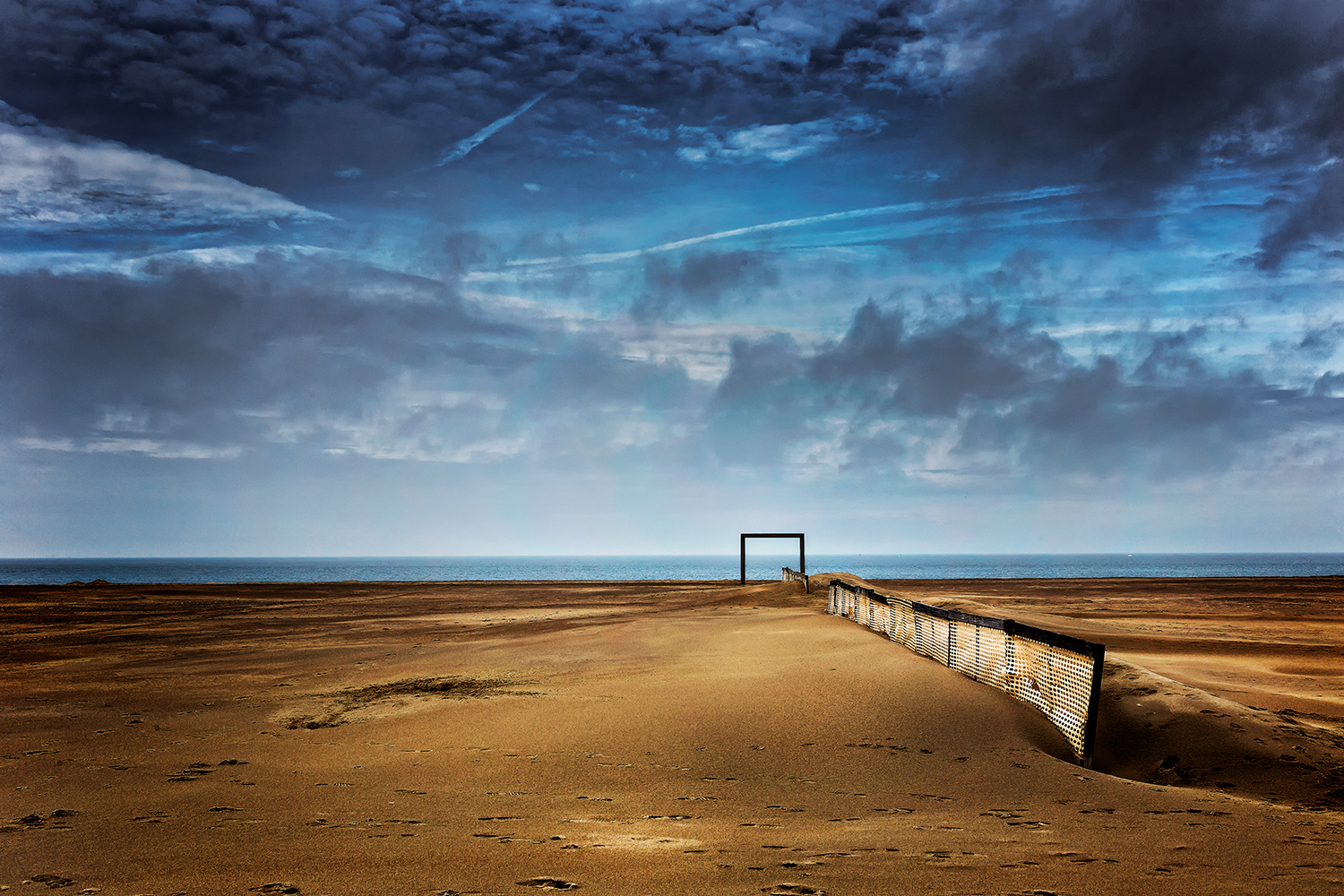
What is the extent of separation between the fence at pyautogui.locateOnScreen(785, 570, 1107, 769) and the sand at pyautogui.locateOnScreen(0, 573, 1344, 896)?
0.28 meters

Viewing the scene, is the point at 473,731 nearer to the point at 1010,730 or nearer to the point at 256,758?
the point at 256,758

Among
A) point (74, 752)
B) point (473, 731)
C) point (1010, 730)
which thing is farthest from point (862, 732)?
point (74, 752)

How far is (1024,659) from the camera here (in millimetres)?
8781

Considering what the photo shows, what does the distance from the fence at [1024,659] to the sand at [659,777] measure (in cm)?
28

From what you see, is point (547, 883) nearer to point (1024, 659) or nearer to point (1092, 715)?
point (1092, 715)

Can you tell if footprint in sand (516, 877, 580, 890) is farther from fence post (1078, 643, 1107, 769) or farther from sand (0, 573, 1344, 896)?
fence post (1078, 643, 1107, 769)

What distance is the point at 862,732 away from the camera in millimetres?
7668

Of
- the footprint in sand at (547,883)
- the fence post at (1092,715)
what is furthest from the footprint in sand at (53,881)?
the fence post at (1092,715)

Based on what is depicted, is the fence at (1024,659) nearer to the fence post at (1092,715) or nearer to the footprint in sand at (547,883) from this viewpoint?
the fence post at (1092,715)

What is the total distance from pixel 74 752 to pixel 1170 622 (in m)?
26.8

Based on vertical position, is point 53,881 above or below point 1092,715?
below

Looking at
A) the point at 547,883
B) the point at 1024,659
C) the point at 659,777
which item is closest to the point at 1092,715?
the point at 1024,659

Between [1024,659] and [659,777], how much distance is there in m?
4.70

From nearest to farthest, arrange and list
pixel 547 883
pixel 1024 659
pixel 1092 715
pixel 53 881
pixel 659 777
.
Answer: pixel 547 883, pixel 53 881, pixel 659 777, pixel 1092 715, pixel 1024 659
